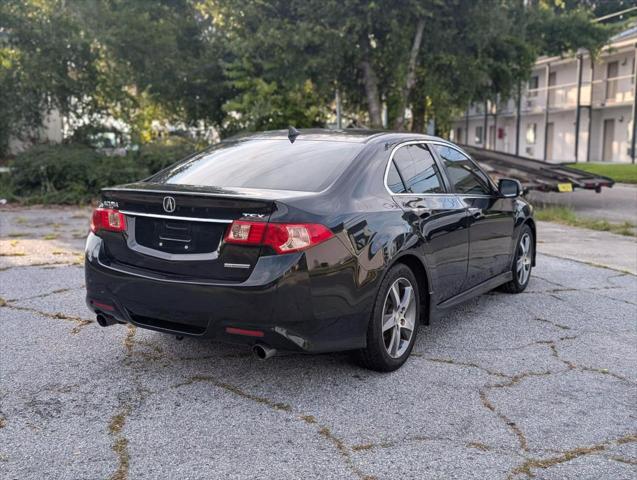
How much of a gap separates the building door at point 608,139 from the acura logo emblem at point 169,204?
38202 mm

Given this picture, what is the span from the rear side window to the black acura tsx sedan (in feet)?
0.04

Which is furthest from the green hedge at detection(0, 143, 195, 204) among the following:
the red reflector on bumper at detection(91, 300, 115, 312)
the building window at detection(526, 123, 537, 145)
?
the building window at detection(526, 123, 537, 145)

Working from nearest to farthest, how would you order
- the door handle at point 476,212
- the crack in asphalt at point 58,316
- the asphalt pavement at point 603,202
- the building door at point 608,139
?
the crack in asphalt at point 58,316
the door handle at point 476,212
the asphalt pavement at point 603,202
the building door at point 608,139

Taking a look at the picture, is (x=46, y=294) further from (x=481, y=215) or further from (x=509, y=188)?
(x=509, y=188)

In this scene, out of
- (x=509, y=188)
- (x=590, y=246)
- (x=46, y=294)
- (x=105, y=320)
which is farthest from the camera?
(x=590, y=246)

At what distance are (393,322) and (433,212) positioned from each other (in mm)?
901

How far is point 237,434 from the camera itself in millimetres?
3275

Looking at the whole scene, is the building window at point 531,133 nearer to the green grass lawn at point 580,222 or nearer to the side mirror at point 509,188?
the green grass lawn at point 580,222

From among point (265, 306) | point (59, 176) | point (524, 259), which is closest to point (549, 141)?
point (59, 176)

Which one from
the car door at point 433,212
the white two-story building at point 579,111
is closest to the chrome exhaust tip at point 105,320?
the car door at point 433,212

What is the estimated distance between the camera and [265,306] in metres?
3.49

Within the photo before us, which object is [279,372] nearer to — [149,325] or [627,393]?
[149,325]

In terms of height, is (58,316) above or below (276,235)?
below

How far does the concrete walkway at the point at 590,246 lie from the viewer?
825cm
